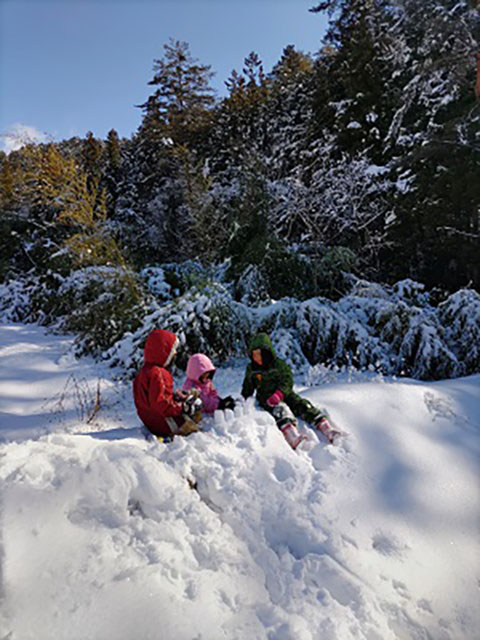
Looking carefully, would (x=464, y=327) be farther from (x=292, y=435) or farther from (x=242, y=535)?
(x=242, y=535)

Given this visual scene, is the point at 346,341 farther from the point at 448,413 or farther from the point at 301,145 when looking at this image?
the point at 301,145

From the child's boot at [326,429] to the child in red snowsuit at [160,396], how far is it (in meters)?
0.90

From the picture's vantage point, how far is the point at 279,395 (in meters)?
3.07

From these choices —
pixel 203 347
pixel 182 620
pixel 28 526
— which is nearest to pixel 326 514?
pixel 182 620

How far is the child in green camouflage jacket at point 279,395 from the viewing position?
276 centimetres

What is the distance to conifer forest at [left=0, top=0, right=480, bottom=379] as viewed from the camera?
5992 mm

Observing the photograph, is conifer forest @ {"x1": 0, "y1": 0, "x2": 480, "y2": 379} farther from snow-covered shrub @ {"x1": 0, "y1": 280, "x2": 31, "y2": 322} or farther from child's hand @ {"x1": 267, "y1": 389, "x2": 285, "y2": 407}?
child's hand @ {"x1": 267, "y1": 389, "x2": 285, "y2": 407}

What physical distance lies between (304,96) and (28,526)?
574 inches

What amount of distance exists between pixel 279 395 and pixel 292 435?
1.45 ft

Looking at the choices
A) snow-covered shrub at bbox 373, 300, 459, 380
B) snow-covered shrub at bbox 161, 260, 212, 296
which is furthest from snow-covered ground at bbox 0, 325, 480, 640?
snow-covered shrub at bbox 161, 260, 212, 296

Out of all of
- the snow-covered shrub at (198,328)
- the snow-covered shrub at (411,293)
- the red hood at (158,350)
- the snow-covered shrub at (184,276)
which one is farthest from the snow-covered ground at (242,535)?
the snow-covered shrub at (184,276)

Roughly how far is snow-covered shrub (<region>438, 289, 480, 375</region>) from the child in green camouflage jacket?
11.8 ft

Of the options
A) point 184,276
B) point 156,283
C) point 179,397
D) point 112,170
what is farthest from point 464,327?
point 112,170

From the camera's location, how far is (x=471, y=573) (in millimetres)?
1937
